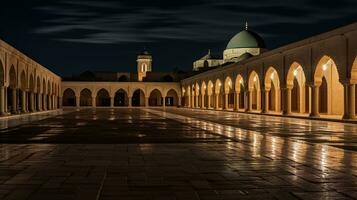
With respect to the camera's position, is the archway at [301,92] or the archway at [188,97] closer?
the archway at [301,92]

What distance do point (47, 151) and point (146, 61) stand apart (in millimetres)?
78192

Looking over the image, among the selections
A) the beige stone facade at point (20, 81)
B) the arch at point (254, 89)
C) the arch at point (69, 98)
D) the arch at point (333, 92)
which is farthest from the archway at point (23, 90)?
the arch at point (69, 98)

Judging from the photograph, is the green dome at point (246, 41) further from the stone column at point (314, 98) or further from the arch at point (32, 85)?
the stone column at point (314, 98)

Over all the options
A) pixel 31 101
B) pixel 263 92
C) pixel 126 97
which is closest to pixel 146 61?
pixel 126 97

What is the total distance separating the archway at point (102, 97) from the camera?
236 ft

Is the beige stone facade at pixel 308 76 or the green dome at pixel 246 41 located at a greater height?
the green dome at pixel 246 41

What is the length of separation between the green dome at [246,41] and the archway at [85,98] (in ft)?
74.9

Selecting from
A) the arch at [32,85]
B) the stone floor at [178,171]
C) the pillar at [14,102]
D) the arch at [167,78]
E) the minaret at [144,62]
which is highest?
the minaret at [144,62]

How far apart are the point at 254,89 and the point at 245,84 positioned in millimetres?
8156

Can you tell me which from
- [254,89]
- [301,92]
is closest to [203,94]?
[254,89]

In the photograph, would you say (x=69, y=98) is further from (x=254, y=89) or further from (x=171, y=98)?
(x=254, y=89)

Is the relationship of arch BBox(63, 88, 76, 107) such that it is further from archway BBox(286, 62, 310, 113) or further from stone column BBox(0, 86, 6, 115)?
archway BBox(286, 62, 310, 113)

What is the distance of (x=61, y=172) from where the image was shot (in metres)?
6.32

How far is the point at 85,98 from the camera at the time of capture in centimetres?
7125
